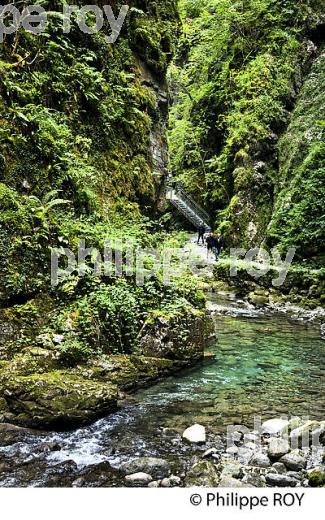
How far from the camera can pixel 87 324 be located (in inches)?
287

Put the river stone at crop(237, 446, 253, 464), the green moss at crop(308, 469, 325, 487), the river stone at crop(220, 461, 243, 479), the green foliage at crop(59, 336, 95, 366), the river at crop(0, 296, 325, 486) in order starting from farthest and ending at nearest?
1. the green foliage at crop(59, 336, 95, 366)
2. the river stone at crop(237, 446, 253, 464)
3. the river at crop(0, 296, 325, 486)
4. the river stone at crop(220, 461, 243, 479)
5. the green moss at crop(308, 469, 325, 487)

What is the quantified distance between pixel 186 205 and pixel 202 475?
94.3 feet

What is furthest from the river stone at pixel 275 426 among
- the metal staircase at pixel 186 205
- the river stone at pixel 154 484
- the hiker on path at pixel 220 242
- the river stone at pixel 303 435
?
the metal staircase at pixel 186 205

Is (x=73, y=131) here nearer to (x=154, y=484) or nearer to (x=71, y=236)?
(x=71, y=236)

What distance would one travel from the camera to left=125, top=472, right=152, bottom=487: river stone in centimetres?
467

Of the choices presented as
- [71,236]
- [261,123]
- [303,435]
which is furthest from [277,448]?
[261,123]

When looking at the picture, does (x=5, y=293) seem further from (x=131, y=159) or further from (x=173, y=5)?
(x=173, y=5)

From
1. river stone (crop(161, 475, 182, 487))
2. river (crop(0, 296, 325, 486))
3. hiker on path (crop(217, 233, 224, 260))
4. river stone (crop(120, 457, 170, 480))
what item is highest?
river stone (crop(161, 475, 182, 487))

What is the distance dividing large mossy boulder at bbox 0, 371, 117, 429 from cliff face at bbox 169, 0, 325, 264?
550 inches

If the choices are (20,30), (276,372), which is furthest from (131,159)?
(276,372)

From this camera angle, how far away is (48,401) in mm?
5855

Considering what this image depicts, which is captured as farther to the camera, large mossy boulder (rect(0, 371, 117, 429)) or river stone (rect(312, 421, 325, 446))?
large mossy boulder (rect(0, 371, 117, 429))

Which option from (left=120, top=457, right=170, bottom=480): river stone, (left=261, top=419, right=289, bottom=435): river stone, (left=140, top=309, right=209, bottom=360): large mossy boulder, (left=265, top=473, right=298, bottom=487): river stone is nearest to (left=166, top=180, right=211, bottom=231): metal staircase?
(left=140, top=309, right=209, bottom=360): large mossy boulder

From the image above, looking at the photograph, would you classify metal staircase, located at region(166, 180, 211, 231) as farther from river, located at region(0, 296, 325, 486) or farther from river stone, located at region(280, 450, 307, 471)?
river stone, located at region(280, 450, 307, 471)
